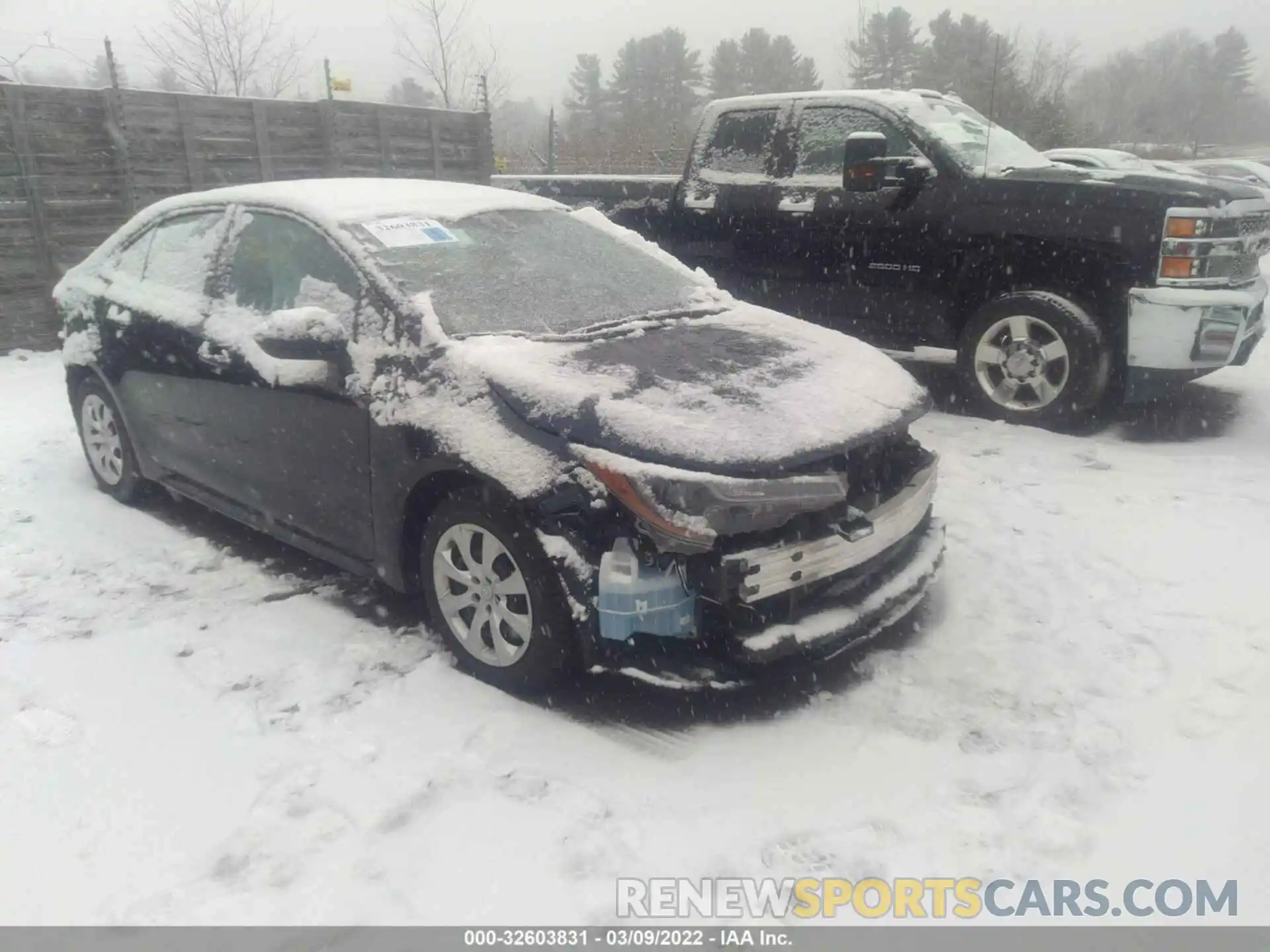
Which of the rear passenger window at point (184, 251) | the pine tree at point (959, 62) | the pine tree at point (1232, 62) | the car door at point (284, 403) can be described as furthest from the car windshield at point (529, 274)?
the pine tree at point (1232, 62)

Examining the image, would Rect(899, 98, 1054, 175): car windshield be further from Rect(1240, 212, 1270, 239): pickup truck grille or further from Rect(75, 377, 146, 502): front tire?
Rect(75, 377, 146, 502): front tire

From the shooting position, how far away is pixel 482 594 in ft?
10.1

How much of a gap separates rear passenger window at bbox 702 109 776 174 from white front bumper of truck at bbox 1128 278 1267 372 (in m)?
2.71

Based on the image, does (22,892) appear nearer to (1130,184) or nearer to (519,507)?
(519,507)

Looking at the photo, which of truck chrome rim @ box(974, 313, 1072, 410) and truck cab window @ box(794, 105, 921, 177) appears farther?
truck cab window @ box(794, 105, 921, 177)

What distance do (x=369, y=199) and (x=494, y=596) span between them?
1786 millimetres

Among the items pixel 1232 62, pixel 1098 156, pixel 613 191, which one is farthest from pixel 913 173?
pixel 1232 62

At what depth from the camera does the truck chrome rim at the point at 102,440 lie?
4.84 metres

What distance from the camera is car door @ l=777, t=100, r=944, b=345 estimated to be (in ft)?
19.7

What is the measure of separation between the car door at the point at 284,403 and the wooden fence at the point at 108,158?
580 cm

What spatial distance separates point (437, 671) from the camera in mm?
3246
